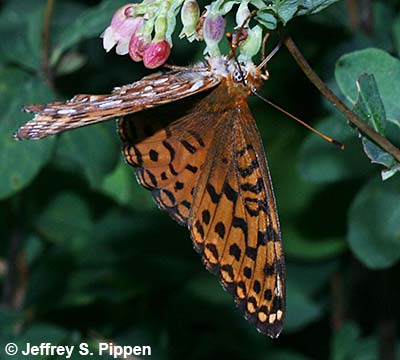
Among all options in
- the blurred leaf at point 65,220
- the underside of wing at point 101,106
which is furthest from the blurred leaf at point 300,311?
the underside of wing at point 101,106

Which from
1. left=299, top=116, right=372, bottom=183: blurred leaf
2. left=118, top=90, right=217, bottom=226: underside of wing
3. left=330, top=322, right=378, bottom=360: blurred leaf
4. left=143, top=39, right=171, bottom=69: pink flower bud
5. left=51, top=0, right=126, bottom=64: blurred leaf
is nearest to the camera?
left=143, top=39, right=171, bottom=69: pink flower bud

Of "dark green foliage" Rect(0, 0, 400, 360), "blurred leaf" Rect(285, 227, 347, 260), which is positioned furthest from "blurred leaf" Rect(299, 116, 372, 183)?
"blurred leaf" Rect(285, 227, 347, 260)

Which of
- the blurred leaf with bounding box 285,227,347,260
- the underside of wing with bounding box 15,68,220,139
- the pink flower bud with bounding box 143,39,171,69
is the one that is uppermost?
the pink flower bud with bounding box 143,39,171,69

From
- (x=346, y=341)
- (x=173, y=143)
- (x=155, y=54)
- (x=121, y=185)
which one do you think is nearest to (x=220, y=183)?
(x=173, y=143)

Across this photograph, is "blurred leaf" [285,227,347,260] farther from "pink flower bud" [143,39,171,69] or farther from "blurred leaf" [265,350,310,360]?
"pink flower bud" [143,39,171,69]

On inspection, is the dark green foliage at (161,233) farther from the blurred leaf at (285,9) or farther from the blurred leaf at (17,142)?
the blurred leaf at (285,9)
